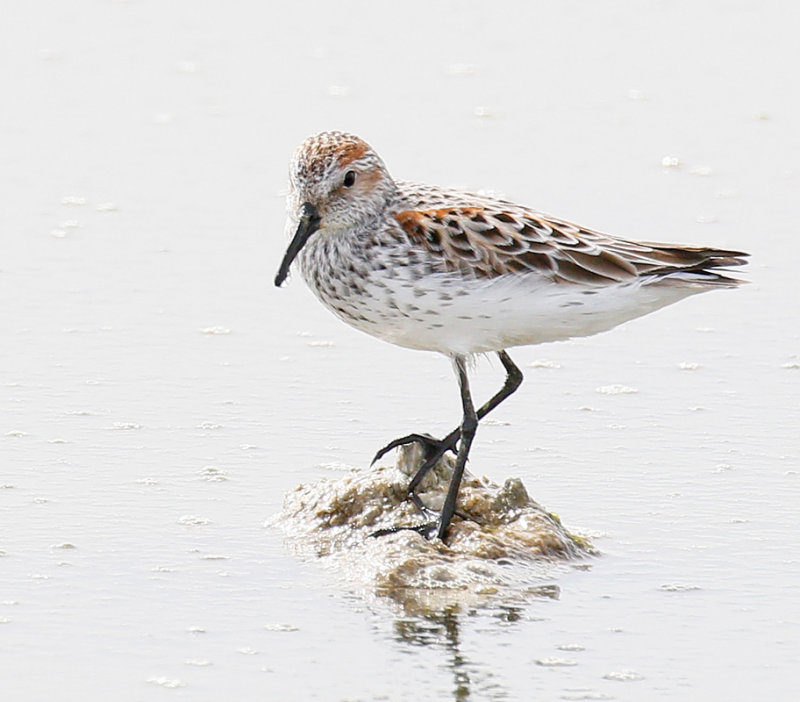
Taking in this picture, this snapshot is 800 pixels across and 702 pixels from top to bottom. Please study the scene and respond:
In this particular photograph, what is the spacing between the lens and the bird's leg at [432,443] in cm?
777

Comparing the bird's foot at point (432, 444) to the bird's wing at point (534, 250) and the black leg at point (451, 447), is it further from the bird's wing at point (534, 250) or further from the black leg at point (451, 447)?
the bird's wing at point (534, 250)

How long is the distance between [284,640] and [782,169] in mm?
7207

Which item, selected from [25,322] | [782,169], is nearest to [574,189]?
[782,169]

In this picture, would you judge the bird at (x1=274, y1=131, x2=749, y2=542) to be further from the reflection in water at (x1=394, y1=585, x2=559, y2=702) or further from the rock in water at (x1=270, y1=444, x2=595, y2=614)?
the reflection in water at (x1=394, y1=585, x2=559, y2=702)

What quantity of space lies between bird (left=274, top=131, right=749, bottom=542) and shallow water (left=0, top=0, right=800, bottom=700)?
0.91 m

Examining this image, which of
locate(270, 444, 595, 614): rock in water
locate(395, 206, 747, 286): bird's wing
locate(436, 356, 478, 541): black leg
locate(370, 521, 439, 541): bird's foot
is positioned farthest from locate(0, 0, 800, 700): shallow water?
locate(395, 206, 747, 286): bird's wing

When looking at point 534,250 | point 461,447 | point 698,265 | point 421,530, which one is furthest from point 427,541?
point 698,265

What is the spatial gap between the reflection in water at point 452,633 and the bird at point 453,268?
0.71m

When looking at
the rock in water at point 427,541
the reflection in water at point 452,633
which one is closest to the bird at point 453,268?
the rock in water at point 427,541

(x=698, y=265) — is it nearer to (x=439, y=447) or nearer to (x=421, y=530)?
(x=439, y=447)

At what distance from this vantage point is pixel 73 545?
7.42 metres

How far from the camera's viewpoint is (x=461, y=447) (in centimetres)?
766

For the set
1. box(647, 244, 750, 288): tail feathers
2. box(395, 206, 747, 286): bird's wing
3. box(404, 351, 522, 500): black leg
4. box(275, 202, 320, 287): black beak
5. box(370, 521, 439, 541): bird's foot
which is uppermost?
box(275, 202, 320, 287): black beak

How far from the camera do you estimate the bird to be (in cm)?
735
